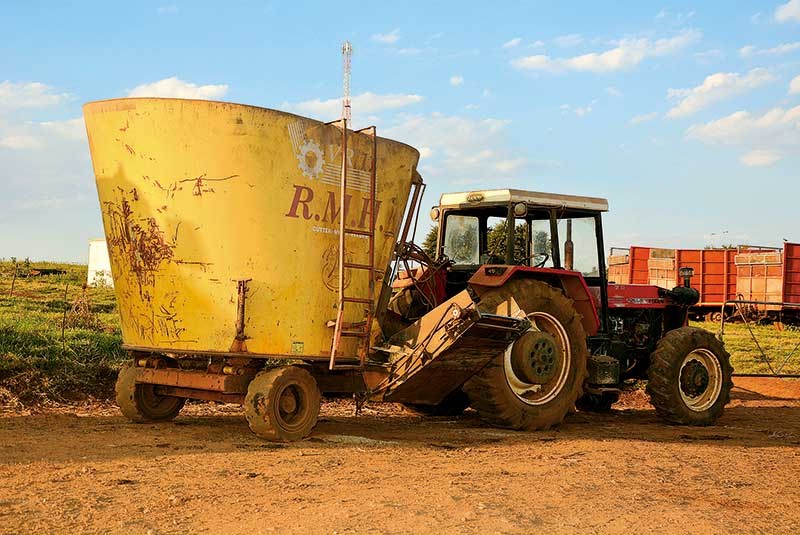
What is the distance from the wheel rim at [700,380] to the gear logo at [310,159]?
4986mm

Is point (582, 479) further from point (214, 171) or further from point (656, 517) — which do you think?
point (214, 171)

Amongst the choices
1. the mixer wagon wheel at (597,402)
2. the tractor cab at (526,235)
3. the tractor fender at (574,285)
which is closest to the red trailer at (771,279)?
the mixer wagon wheel at (597,402)

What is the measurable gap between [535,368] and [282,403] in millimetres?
2644

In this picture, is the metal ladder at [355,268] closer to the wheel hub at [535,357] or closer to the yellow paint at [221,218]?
the yellow paint at [221,218]

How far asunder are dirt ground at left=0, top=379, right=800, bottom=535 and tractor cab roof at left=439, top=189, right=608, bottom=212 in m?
2.48

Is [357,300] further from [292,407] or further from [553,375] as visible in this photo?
[553,375]

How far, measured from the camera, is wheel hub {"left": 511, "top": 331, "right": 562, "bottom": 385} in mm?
8312

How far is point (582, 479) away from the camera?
→ 5961 millimetres

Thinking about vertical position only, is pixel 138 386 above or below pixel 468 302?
below

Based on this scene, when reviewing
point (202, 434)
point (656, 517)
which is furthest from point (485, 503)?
point (202, 434)

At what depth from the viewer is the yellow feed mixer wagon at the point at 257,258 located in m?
7.08

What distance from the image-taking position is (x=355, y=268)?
25.1ft

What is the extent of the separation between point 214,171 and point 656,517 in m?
4.34

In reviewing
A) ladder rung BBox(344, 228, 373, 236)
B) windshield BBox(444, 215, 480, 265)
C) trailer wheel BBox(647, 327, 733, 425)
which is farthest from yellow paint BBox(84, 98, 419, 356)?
trailer wheel BBox(647, 327, 733, 425)
